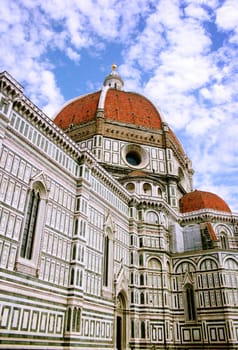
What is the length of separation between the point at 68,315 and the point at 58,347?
177 centimetres

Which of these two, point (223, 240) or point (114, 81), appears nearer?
point (223, 240)

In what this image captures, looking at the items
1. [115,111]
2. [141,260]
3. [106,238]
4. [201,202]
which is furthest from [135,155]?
[106,238]

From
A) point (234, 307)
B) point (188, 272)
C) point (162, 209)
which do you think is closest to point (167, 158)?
point (162, 209)

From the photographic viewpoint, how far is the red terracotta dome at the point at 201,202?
3609 centimetres

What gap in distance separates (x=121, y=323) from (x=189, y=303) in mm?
6627

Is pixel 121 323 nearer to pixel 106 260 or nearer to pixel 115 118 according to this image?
pixel 106 260

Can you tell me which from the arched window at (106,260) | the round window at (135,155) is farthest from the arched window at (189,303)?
the round window at (135,155)

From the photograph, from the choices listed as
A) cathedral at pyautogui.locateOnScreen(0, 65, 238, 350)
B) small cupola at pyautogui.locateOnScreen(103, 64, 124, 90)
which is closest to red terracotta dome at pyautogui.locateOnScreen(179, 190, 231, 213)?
cathedral at pyautogui.locateOnScreen(0, 65, 238, 350)

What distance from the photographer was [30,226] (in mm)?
18781

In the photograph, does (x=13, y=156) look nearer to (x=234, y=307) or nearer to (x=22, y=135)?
(x=22, y=135)

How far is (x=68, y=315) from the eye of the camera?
1947 centimetres

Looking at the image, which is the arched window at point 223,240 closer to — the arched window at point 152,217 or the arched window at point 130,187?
the arched window at point 152,217

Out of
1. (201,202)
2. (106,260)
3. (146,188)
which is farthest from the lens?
(201,202)

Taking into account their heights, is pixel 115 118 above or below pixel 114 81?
below
